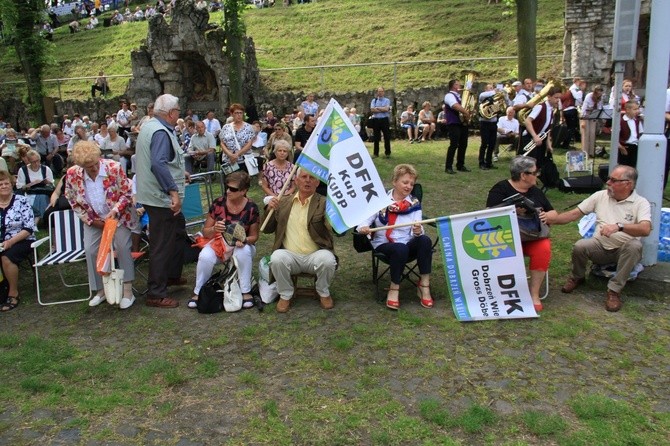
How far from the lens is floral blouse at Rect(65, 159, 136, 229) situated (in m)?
5.93

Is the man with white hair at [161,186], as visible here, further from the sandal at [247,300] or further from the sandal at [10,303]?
the sandal at [10,303]

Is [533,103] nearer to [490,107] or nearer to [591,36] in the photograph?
[490,107]

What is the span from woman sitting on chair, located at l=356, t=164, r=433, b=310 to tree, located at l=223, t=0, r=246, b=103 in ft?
39.4

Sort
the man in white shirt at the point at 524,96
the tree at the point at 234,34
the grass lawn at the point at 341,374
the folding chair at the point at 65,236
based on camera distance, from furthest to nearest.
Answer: the tree at the point at 234,34 → the man in white shirt at the point at 524,96 → the folding chair at the point at 65,236 → the grass lawn at the point at 341,374

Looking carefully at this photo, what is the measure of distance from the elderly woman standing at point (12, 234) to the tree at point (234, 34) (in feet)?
36.1

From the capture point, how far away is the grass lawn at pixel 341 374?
3.75 meters

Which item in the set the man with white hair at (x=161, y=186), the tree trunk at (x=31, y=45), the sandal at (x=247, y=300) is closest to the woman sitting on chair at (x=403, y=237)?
the sandal at (x=247, y=300)

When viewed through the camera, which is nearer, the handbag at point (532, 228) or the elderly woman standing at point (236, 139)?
the handbag at point (532, 228)

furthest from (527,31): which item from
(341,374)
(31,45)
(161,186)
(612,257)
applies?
(31,45)

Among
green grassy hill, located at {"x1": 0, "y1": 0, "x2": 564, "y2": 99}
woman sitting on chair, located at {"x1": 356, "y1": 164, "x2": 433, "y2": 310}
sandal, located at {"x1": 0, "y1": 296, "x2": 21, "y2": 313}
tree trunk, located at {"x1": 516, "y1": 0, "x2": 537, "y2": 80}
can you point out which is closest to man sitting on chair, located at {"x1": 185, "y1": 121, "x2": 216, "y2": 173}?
sandal, located at {"x1": 0, "y1": 296, "x2": 21, "y2": 313}

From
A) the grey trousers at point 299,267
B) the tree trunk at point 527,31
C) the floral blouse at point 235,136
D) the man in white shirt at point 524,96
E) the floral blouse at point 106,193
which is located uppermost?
the tree trunk at point 527,31

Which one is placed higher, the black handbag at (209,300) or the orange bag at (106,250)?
the orange bag at (106,250)

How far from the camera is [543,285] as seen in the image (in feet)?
19.9

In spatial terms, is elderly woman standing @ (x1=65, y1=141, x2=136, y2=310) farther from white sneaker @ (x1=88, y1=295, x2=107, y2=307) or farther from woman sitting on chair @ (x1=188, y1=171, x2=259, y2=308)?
woman sitting on chair @ (x1=188, y1=171, x2=259, y2=308)
